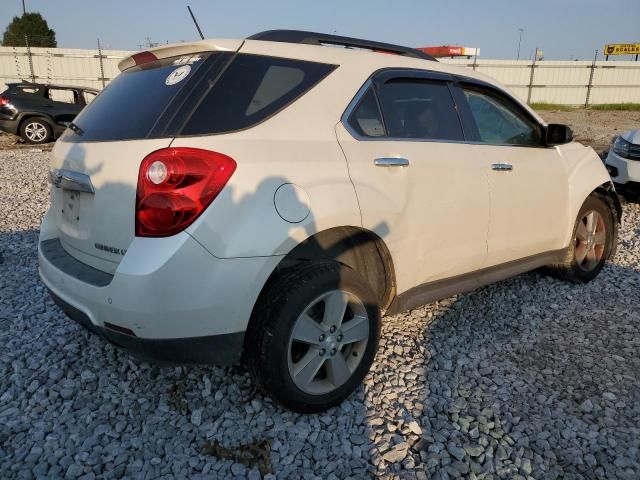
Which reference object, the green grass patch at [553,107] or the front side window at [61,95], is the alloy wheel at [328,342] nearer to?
the front side window at [61,95]

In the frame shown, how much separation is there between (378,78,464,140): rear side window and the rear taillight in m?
1.11

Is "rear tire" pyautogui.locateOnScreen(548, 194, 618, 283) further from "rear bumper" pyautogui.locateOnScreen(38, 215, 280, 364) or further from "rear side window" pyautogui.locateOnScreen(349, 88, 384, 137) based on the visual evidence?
"rear bumper" pyautogui.locateOnScreen(38, 215, 280, 364)

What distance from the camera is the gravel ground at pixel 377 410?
222cm

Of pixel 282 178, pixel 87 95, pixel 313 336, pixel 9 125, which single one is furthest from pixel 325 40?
pixel 87 95

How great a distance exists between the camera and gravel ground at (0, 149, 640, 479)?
2219 millimetres

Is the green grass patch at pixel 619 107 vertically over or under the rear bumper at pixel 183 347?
under

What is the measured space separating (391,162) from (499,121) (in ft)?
4.45

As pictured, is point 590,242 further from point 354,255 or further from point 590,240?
point 354,255

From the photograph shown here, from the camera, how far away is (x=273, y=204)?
2.16 m

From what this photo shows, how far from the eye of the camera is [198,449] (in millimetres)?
2307

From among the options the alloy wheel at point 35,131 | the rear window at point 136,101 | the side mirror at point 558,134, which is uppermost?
the rear window at point 136,101

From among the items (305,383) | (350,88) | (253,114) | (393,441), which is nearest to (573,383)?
(393,441)

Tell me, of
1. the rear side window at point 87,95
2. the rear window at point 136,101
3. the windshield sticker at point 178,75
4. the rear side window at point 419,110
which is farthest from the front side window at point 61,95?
the rear side window at point 419,110

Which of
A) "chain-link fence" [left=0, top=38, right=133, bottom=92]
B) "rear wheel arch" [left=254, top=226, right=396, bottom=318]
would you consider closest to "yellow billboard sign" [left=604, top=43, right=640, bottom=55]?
"chain-link fence" [left=0, top=38, right=133, bottom=92]
